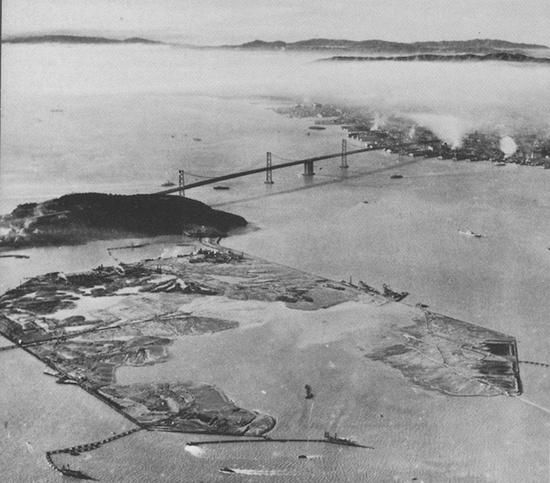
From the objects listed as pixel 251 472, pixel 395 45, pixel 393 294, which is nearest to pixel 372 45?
pixel 395 45

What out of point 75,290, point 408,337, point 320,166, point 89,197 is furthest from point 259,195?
point 408,337

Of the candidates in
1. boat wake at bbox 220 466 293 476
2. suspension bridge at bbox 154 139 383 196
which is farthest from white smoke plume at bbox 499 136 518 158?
boat wake at bbox 220 466 293 476

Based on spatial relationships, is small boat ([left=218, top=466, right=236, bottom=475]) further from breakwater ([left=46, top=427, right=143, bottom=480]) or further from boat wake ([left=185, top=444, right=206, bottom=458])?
breakwater ([left=46, top=427, right=143, bottom=480])

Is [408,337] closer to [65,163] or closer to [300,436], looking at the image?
[300,436]

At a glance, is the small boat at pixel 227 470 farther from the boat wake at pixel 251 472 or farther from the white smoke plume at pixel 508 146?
the white smoke plume at pixel 508 146

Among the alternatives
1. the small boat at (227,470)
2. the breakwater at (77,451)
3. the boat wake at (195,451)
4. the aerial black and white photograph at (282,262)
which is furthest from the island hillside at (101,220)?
the small boat at (227,470)

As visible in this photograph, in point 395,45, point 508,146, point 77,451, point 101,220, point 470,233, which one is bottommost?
point 77,451

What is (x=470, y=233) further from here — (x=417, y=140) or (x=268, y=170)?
(x=268, y=170)
